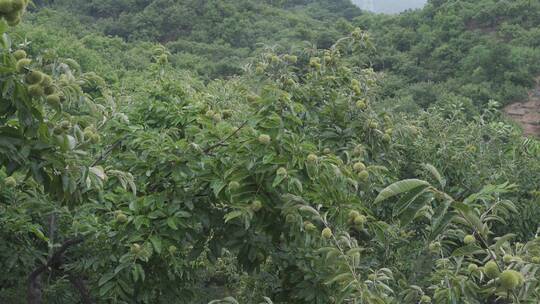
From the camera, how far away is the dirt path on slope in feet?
55.0

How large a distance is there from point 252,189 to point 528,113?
16115 mm

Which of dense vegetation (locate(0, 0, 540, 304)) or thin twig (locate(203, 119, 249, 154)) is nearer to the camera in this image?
dense vegetation (locate(0, 0, 540, 304))

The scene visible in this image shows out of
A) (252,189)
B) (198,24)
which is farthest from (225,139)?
(198,24)

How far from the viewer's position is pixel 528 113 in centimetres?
1753

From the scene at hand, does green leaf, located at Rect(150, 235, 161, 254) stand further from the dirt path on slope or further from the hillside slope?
the hillside slope

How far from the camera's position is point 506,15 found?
72.1ft

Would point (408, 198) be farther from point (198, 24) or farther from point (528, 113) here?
point (198, 24)

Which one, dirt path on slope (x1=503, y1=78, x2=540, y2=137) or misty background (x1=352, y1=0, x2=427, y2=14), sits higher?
dirt path on slope (x1=503, y1=78, x2=540, y2=137)

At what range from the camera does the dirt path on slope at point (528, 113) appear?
16766 millimetres

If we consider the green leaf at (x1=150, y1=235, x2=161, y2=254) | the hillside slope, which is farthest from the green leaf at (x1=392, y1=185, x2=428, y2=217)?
the hillside slope

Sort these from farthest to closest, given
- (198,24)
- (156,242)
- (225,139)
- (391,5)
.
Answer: (391,5) < (198,24) < (225,139) < (156,242)

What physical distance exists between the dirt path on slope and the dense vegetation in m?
11.1

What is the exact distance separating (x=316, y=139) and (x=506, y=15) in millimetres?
19925

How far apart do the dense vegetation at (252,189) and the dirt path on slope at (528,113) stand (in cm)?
1107
